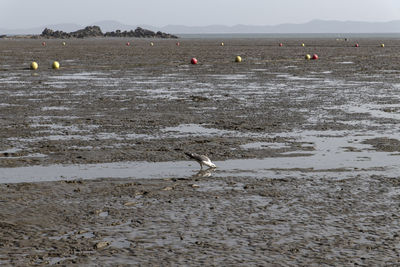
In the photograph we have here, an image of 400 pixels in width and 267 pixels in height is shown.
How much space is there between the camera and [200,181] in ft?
34.0

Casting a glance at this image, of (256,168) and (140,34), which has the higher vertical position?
(140,34)

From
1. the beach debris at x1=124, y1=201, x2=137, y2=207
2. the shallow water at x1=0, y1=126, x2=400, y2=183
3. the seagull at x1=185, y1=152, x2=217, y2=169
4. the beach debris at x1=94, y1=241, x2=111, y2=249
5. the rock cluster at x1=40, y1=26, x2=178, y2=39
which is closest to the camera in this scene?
the beach debris at x1=94, y1=241, x2=111, y2=249

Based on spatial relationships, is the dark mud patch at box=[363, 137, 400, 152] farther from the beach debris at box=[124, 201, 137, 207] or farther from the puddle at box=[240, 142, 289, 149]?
the beach debris at box=[124, 201, 137, 207]

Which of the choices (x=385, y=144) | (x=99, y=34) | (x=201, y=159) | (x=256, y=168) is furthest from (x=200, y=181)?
(x=99, y=34)

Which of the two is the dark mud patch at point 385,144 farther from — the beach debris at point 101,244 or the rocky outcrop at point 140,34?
the rocky outcrop at point 140,34

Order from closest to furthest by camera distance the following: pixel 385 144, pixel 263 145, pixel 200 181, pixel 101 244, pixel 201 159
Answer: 1. pixel 101 244
2. pixel 200 181
3. pixel 201 159
4. pixel 263 145
5. pixel 385 144

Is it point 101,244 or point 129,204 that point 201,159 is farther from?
point 101,244

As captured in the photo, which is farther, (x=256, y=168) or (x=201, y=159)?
(x=256, y=168)

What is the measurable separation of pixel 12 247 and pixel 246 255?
246cm

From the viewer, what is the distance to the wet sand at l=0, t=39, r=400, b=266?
7145 mm

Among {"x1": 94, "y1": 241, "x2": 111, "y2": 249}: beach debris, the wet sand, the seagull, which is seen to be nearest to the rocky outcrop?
the wet sand

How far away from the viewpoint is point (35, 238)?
7477 millimetres

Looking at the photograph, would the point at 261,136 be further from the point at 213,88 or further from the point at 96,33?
the point at 96,33

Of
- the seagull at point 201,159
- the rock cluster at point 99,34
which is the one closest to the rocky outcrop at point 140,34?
the rock cluster at point 99,34
